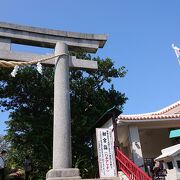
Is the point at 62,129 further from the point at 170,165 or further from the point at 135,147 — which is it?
the point at 135,147

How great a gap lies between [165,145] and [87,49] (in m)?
8.73

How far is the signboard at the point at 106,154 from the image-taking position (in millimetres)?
8047

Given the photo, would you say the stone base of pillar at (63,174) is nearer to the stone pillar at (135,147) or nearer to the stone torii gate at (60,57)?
the stone torii gate at (60,57)

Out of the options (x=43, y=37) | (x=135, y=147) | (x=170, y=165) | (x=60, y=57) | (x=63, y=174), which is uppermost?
(x=43, y=37)

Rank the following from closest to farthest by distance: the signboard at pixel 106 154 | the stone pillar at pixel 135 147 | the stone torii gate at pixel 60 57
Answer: the signboard at pixel 106 154 < the stone torii gate at pixel 60 57 < the stone pillar at pixel 135 147

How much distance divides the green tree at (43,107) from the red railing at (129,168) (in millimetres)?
5474

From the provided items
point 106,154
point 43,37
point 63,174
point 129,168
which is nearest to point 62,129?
point 63,174

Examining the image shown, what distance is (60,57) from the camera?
32.7 feet

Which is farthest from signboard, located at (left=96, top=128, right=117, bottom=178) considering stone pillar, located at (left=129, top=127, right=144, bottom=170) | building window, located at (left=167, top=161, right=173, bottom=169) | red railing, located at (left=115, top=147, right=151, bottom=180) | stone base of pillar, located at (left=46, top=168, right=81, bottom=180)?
stone pillar, located at (left=129, top=127, right=144, bottom=170)

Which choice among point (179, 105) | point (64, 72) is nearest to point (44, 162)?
point (64, 72)

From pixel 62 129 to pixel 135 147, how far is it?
4671mm

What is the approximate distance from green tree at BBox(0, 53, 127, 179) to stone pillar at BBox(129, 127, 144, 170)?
103 inches

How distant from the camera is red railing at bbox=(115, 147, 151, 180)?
7.39 meters

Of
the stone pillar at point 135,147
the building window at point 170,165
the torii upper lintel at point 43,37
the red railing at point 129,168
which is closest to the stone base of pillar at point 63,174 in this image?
the red railing at point 129,168
